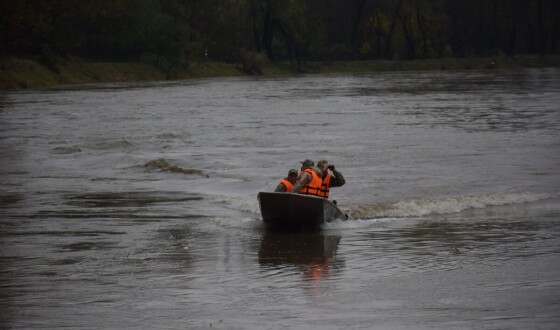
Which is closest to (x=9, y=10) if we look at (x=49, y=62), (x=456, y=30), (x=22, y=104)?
(x=49, y=62)

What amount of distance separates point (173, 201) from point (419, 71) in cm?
10218

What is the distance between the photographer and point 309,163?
2095 cm

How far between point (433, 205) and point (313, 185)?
4741mm

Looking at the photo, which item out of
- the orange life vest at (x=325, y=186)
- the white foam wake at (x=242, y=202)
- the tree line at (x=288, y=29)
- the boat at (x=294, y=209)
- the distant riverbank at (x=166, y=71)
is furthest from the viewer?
the tree line at (x=288, y=29)

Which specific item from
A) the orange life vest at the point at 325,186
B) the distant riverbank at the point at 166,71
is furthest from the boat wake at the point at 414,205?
the distant riverbank at the point at 166,71

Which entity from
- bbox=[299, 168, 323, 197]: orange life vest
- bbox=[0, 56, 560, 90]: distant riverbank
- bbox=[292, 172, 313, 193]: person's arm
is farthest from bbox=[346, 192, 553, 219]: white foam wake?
bbox=[0, 56, 560, 90]: distant riverbank

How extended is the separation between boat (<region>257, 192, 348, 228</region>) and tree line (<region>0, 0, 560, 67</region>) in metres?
76.5

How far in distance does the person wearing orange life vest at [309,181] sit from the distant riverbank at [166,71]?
219 feet

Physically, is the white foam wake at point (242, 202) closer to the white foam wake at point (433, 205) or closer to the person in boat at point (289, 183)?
the white foam wake at point (433, 205)

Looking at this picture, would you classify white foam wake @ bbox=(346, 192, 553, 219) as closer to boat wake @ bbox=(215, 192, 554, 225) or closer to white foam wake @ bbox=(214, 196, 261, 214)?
boat wake @ bbox=(215, 192, 554, 225)

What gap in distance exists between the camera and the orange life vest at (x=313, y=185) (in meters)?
20.8

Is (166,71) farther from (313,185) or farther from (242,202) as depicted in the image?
(313,185)

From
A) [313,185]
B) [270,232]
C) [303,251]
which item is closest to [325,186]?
[313,185]

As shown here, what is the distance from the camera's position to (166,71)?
11281 cm
